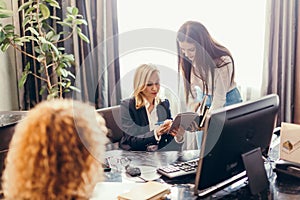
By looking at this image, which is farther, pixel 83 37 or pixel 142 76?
pixel 83 37

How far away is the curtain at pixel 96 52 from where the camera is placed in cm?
317

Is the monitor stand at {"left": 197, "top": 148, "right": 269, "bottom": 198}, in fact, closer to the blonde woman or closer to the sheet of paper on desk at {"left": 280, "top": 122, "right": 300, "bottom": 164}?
the sheet of paper on desk at {"left": 280, "top": 122, "right": 300, "bottom": 164}

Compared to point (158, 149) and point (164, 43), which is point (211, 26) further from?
point (158, 149)

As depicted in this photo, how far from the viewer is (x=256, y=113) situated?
1521 millimetres

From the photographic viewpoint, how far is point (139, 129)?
7.15 feet

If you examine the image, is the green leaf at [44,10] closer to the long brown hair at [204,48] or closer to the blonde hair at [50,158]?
the long brown hair at [204,48]

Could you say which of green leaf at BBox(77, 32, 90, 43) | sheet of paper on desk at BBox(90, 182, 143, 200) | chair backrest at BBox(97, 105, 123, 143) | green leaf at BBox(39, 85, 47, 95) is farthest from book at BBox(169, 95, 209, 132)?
green leaf at BBox(39, 85, 47, 95)

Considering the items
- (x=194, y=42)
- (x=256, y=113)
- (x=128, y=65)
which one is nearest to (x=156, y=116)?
(x=194, y=42)

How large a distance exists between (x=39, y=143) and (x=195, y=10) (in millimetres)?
2459

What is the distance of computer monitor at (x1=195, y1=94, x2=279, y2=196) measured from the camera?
1.34 meters

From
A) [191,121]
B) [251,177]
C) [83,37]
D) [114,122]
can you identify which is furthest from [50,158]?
[83,37]

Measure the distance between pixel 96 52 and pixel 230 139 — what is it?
202 centimetres

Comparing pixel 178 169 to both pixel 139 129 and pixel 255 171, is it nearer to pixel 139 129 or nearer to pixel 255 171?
pixel 255 171

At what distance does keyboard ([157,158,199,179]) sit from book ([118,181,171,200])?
0.20 metres
